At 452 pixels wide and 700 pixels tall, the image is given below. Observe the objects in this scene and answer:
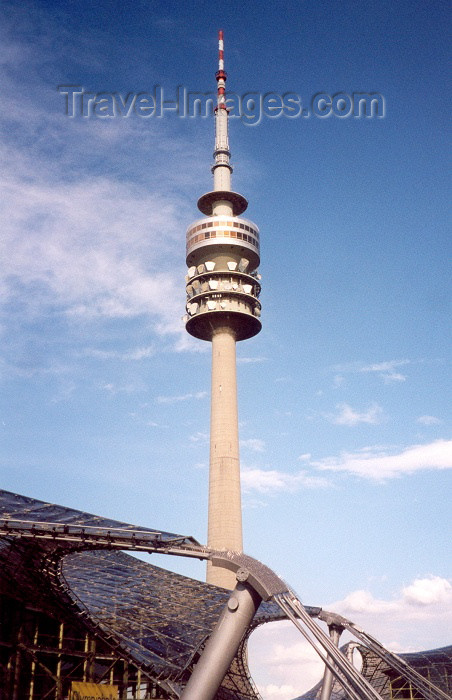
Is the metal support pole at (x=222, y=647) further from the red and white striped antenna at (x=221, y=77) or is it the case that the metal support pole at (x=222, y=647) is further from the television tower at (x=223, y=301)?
the red and white striped antenna at (x=221, y=77)

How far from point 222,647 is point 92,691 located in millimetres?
21870

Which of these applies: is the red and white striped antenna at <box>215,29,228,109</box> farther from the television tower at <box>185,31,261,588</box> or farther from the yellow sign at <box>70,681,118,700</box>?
the yellow sign at <box>70,681,118,700</box>

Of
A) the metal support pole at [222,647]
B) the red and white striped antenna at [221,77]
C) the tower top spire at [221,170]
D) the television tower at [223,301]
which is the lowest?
the metal support pole at [222,647]

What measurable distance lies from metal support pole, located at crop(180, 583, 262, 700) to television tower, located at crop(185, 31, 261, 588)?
61556mm

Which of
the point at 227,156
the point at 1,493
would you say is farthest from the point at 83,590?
the point at 227,156

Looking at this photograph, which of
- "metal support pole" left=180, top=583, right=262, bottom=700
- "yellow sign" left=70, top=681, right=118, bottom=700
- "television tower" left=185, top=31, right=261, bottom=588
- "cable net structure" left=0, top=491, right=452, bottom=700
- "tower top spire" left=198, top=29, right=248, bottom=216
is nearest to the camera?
"metal support pole" left=180, top=583, right=262, bottom=700

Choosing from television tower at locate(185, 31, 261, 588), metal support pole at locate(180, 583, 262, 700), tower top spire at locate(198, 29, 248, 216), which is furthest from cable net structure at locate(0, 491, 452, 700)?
tower top spire at locate(198, 29, 248, 216)

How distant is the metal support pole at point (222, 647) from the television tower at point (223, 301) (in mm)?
61556

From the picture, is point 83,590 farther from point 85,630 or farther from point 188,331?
point 188,331

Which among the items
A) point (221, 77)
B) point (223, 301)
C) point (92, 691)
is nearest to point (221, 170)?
point (221, 77)

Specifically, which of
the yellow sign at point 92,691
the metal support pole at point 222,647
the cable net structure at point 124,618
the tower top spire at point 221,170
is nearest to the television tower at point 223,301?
the tower top spire at point 221,170

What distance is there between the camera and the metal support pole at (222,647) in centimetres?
2678

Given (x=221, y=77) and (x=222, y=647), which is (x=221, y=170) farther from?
(x=222, y=647)

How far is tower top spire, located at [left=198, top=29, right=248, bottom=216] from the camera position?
11181 centimetres
